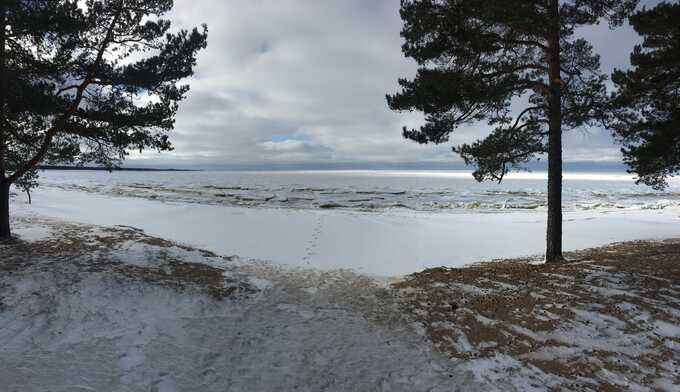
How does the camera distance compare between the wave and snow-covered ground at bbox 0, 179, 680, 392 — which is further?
the wave

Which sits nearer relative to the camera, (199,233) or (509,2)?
(509,2)

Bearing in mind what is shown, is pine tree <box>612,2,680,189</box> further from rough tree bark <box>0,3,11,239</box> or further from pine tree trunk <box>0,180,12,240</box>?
pine tree trunk <box>0,180,12,240</box>

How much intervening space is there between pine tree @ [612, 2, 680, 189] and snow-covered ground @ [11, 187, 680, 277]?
5466mm

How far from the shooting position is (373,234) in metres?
17.7

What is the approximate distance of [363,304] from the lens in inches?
302

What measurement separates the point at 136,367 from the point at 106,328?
1452 millimetres

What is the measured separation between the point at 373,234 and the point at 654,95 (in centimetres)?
1181

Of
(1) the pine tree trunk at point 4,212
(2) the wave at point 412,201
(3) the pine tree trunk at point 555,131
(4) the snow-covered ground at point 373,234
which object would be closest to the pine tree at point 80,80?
(1) the pine tree trunk at point 4,212

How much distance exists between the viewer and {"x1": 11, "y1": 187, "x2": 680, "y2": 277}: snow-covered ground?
514 inches

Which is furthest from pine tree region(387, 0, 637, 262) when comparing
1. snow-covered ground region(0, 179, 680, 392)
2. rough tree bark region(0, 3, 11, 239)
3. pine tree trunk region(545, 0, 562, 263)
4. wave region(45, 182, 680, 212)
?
wave region(45, 182, 680, 212)

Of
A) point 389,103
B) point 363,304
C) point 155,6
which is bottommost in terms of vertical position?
point 363,304

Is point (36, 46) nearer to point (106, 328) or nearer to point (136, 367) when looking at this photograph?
point (106, 328)

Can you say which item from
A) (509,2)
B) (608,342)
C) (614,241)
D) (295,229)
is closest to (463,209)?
(614,241)

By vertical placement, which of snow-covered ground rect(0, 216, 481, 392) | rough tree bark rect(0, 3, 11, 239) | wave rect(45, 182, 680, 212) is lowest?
snow-covered ground rect(0, 216, 481, 392)
